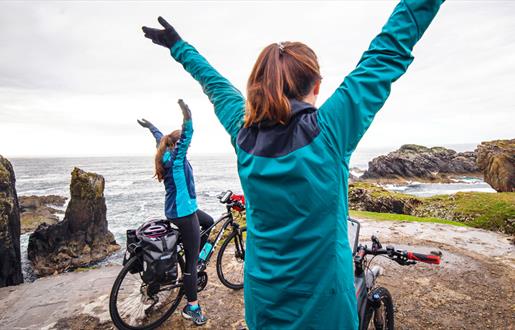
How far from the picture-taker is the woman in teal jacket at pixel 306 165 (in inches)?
47.3

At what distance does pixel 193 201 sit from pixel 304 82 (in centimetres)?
338

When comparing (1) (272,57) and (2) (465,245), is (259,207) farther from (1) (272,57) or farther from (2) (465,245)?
(2) (465,245)

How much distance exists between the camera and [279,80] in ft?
4.26

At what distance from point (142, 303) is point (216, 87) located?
4.03 m

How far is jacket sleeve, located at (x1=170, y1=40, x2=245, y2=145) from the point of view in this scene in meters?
1.69

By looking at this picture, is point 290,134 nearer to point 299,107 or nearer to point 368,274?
point 299,107

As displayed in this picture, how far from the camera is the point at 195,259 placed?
4.45 m

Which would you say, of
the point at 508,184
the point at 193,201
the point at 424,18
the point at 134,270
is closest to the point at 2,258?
the point at 134,270

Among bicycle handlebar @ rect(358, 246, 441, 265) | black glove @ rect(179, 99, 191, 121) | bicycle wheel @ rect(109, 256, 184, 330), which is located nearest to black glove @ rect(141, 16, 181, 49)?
black glove @ rect(179, 99, 191, 121)

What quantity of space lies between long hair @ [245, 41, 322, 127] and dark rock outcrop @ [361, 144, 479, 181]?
2011 inches

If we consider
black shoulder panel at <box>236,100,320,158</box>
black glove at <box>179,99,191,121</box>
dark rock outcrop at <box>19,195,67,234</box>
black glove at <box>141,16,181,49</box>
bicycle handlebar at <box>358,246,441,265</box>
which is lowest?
dark rock outcrop at <box>19,195,67,234</box>

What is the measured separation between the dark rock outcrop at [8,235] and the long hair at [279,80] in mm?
12607

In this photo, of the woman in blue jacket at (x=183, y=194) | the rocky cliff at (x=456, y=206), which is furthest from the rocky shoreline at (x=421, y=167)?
the woman in blue jacket at (x=183, y=194)

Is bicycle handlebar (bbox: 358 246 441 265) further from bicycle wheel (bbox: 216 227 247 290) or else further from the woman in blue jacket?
bicycle wheel (bbox: 216 227 247 290)
